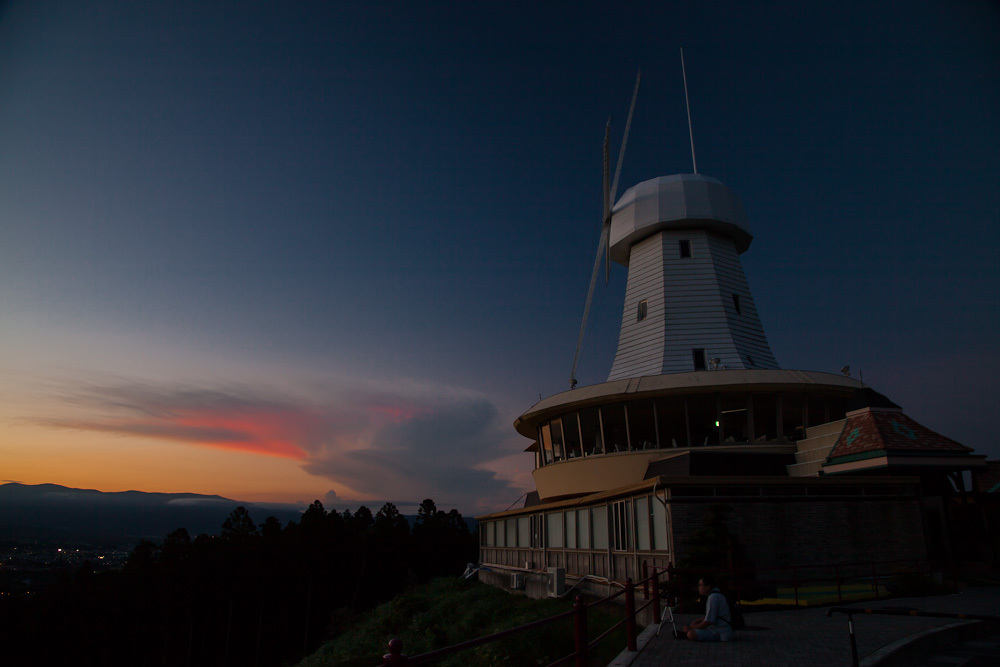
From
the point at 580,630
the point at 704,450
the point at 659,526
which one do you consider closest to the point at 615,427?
the point at 704,450

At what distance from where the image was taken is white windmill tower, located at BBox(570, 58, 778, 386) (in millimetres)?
27844

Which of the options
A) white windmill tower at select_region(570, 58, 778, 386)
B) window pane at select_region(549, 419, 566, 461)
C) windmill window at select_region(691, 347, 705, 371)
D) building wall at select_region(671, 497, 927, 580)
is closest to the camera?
building wall at select_region(671, 497, 927, 580)

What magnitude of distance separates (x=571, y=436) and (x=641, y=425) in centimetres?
349

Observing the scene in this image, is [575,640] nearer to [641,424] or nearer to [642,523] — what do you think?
[642,523]

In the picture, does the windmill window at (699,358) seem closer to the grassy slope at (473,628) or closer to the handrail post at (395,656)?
the grassy slope at (473,628)

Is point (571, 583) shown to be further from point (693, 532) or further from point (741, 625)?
point (741, 625)

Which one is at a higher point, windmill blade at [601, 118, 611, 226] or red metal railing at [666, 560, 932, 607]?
windmill blade at [601, 118, 611, 226]

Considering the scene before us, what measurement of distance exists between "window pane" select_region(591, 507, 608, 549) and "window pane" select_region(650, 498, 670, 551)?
315 cm

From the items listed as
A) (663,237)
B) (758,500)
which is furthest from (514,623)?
(663,237)

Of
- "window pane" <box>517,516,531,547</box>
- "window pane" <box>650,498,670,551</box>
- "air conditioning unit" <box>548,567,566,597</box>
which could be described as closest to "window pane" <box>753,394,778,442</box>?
"air conditioning unit" <box>548,567,566,597</box>

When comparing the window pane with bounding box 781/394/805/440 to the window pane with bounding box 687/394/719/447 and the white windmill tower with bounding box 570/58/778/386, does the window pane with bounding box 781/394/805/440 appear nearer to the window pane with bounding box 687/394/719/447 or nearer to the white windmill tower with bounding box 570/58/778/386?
the window pane with bounding box 687/394/719/447

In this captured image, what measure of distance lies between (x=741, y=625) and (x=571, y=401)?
16019 millimetres

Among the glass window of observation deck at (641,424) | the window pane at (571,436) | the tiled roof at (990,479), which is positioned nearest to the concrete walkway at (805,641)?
the tiled roof at (990,479)

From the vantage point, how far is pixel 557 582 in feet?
68.5
